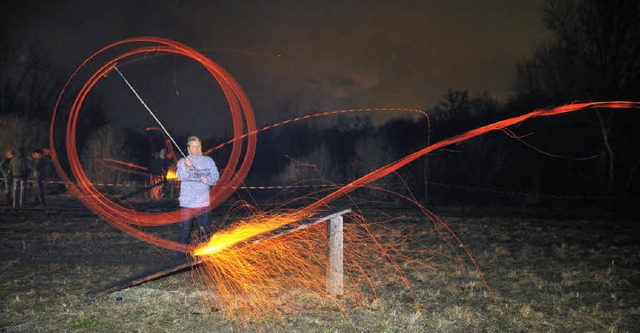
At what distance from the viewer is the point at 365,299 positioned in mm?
6781

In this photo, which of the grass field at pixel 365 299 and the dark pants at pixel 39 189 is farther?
the dark pants at pixel 39 189

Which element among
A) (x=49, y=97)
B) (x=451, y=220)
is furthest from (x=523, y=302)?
(x=49, y=97)

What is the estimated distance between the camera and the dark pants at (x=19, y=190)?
1775 cm

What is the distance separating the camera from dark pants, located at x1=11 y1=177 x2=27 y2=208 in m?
17.8

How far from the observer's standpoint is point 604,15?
2342 centimetres

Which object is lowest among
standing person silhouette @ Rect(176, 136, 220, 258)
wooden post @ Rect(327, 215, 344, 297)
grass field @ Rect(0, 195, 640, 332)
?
grass field @ Rect(0, 195, 640, 332)

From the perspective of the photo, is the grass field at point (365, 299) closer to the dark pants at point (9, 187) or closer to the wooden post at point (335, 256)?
the wooden post at point (335, 256)

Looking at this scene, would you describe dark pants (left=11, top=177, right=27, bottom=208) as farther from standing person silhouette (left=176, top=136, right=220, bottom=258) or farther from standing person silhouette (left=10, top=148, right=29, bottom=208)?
standing person silhouette (left=176, top=136, right=220, bottom=258)

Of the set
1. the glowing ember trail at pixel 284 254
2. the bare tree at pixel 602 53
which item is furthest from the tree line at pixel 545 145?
the glowing ember trail at pixel 284 254

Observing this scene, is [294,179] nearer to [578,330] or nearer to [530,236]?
[530,236]

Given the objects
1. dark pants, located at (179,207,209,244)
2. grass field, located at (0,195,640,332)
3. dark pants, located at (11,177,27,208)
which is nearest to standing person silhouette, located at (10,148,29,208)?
dark pants, located at (11,177,27,208)

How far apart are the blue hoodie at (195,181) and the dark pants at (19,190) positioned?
13.2 meters

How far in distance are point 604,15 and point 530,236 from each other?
51.9ft

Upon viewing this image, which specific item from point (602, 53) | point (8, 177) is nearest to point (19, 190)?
point (8, 177)
